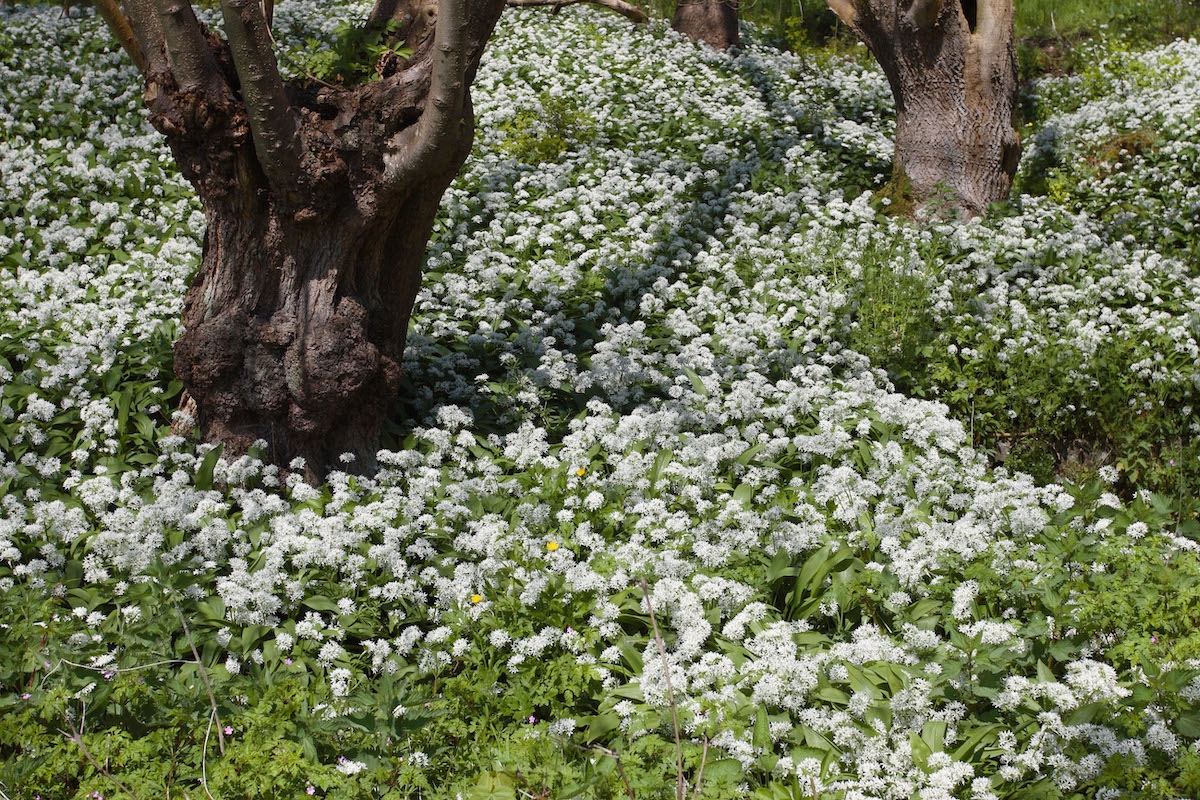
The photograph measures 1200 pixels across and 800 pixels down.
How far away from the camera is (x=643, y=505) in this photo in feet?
15.5

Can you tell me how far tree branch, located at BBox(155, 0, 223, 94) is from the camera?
473 centimetres

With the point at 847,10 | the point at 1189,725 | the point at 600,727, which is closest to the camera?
the point at 1189,725

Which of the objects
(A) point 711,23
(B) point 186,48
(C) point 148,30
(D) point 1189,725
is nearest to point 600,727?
(D) point 1189,725

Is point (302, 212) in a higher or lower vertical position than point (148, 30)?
lower

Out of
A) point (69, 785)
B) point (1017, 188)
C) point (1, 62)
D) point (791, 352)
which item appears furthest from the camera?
point (1, 62)

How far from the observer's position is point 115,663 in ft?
12.4

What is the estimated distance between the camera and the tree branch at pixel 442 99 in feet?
15.7

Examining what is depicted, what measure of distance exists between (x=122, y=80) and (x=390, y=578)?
8.20 metres

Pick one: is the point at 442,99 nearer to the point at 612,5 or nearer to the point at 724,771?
the point at 724,771

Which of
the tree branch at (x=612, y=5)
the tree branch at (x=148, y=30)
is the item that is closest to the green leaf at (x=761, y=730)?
the tree branch at (x=148, y=30)

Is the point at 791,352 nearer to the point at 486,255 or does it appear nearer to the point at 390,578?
the point at 486,255

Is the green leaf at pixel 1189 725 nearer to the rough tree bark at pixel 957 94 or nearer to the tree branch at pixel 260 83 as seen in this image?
the tree branch at pixel 260 83

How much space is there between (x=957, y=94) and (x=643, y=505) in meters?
5.73

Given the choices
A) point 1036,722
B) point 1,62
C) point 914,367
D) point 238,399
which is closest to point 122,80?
point 1,62
